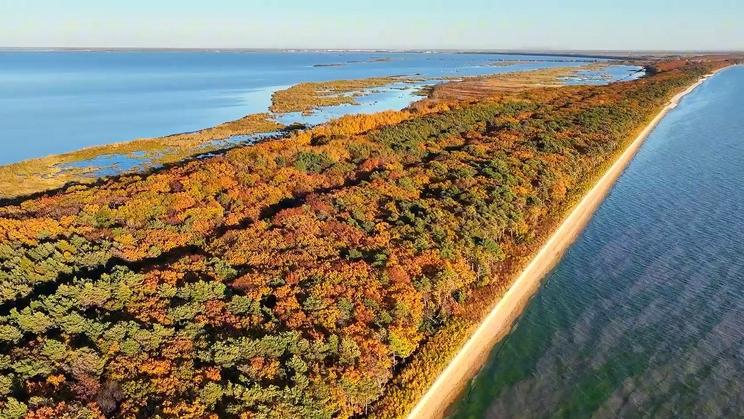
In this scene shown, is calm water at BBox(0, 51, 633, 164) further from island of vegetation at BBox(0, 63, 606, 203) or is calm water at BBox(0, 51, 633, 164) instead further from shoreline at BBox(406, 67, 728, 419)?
shoreline at BBox(406, 67, 728, 419)

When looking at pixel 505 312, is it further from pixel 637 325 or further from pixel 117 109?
pixel 117 109

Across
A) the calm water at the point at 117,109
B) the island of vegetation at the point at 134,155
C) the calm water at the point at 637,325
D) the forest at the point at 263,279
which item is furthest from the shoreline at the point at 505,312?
the calm water at the point at 117,109

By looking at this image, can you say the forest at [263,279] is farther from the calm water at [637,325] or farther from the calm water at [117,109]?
the calm water at [117,109]

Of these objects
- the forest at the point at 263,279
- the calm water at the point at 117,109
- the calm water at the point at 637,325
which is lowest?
the calm water at the point at 637,325

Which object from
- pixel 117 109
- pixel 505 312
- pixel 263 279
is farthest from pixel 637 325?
pixel 117 109

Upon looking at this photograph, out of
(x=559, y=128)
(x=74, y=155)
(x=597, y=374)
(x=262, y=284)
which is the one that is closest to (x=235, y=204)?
(x=262, y=284)

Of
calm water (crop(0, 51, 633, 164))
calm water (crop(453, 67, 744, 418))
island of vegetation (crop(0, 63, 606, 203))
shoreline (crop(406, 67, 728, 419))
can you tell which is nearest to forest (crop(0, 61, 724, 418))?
shoreline (crop(406, 67, 728, 419))

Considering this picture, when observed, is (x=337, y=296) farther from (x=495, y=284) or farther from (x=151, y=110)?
(x=151, y=110)

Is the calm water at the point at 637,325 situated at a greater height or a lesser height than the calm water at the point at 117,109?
lesser
